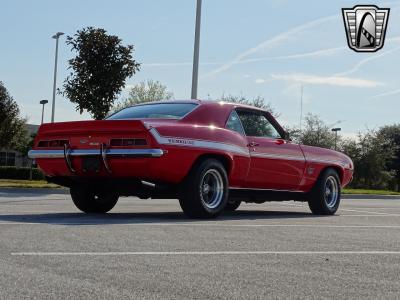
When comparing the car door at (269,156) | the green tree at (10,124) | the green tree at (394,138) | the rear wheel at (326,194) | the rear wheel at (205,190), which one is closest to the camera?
the rear wheel at (205,190)

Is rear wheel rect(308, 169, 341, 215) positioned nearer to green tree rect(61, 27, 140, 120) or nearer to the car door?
the car door

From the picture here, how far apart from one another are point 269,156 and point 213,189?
132cm

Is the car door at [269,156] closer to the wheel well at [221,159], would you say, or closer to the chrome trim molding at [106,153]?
the wheel well at [221,159]

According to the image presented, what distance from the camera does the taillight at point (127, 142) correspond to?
8570 mm

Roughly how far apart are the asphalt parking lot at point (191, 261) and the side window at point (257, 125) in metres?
2.39

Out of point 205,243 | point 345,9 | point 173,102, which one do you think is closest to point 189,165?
point 173,102

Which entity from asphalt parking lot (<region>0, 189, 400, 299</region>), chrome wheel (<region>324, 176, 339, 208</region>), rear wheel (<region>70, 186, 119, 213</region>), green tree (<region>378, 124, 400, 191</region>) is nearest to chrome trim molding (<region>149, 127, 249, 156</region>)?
asphalt parking lot (<region>0, 189, 400, 299</region>)

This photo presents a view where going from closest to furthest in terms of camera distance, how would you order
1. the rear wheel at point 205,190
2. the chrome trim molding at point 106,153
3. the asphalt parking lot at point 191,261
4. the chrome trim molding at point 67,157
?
the asphalt parking lot at point 191,261 < the chrome trim molding at point 106,153 < the rear wheel at point 205,190 < the chrome trim molding at point 67,157

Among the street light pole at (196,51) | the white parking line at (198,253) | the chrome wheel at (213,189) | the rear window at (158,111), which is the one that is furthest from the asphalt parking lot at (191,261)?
the street light pole at (196,51)

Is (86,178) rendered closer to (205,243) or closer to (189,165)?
(189,165)

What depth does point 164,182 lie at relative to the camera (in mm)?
8898

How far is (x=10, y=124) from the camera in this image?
52844mm

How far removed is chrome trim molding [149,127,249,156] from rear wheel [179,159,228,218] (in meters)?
0.21

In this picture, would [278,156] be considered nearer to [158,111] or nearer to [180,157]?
[158,111]
